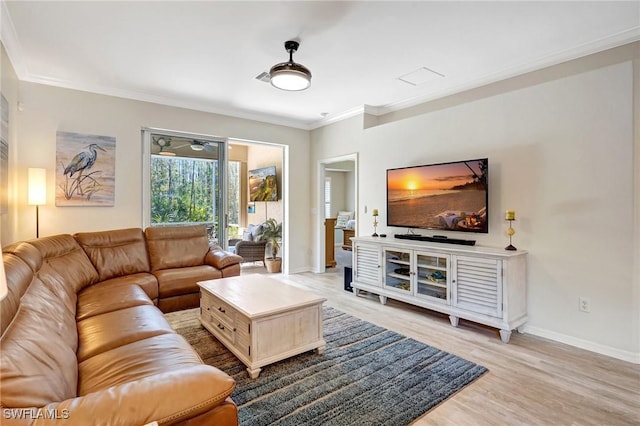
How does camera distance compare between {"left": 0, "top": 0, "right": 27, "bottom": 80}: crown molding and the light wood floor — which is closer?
the light wood floor

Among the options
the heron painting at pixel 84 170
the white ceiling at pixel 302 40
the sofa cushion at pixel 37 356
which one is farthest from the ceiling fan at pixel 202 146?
the sofa cushion at pixel 37 356

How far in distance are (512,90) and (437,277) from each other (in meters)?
2.14

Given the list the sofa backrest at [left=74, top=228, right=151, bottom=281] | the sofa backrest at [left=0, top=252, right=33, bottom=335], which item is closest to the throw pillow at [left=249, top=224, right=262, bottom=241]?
the sofa backrest at [left=74, top=228, right=151, bottom=281]

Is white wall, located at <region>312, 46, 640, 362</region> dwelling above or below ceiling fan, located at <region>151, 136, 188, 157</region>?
below

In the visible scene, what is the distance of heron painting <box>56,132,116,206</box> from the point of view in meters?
3.60

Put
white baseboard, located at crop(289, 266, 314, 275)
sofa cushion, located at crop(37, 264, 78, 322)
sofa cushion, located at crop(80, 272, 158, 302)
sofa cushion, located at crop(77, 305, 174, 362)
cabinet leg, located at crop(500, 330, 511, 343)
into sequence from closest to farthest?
sofa cushion, located at crop(77, 305, 174, 362)
sofa cushion, located at crop(37, 264, 78, 322)
cabinet leg, located at crop(500, 330, 511, 343)
sofa cushion, located at crop(80, 272, 158, 302)
white baseboard, located at crop(289, 266, 314, 275)

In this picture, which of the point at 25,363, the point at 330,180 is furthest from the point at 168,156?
the point at 330,180

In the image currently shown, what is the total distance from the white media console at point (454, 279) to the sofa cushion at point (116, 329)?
2505 millimetres

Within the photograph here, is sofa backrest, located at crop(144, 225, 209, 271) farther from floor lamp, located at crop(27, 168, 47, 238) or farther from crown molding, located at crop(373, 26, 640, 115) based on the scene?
crown molding, located at crop(373, 26, 640, 115)

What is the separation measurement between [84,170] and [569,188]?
515cm

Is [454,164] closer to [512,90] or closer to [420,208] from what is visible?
[420,208]

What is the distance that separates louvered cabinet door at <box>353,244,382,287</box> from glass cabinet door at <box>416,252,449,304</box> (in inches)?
21.8

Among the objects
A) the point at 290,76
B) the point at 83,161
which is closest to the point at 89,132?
the point at 83,161

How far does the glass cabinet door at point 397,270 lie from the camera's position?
3573 millimetres
